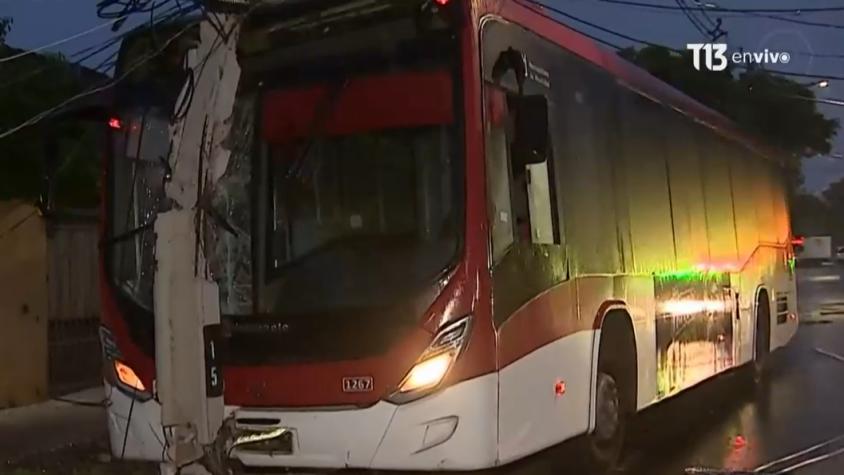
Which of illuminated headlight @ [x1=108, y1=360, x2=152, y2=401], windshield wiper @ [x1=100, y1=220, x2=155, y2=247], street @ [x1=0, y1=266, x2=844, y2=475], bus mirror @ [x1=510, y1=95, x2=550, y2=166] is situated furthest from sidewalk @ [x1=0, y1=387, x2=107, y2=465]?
bus mirror @ [x1=510, y1=95, x2=550, y2=166]

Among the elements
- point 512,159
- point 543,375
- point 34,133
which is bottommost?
point 543,375

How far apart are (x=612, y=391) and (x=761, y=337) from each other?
22.9 feet

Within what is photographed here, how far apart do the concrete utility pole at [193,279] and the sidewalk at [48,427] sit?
13.6 feet

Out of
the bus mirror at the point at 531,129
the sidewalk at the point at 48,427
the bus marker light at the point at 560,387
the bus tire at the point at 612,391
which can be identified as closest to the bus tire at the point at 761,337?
the bus tire at the point at 612,391

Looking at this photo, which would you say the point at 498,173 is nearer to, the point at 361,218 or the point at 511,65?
the point at 511,65

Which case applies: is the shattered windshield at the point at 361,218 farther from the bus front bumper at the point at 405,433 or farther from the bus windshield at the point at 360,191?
the bus front bumper at the point at 405,433

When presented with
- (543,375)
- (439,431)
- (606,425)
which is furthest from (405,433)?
(606,425)

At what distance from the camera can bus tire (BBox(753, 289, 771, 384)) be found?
1519 cm

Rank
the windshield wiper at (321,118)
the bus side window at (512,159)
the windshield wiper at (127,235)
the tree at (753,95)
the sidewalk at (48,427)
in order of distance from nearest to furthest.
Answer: the bus side window at (512,159) → the windshield wiper at (321,118) → the windshield wiper at (127,235) → the sidewalk at (48,427) → the tree at (753,95)

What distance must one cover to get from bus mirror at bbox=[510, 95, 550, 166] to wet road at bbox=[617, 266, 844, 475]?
3426mm

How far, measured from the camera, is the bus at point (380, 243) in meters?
6.86

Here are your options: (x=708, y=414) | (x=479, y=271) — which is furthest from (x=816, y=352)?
(x=479, y=271)

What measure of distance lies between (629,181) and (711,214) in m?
3.36

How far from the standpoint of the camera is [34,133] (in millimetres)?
12109
